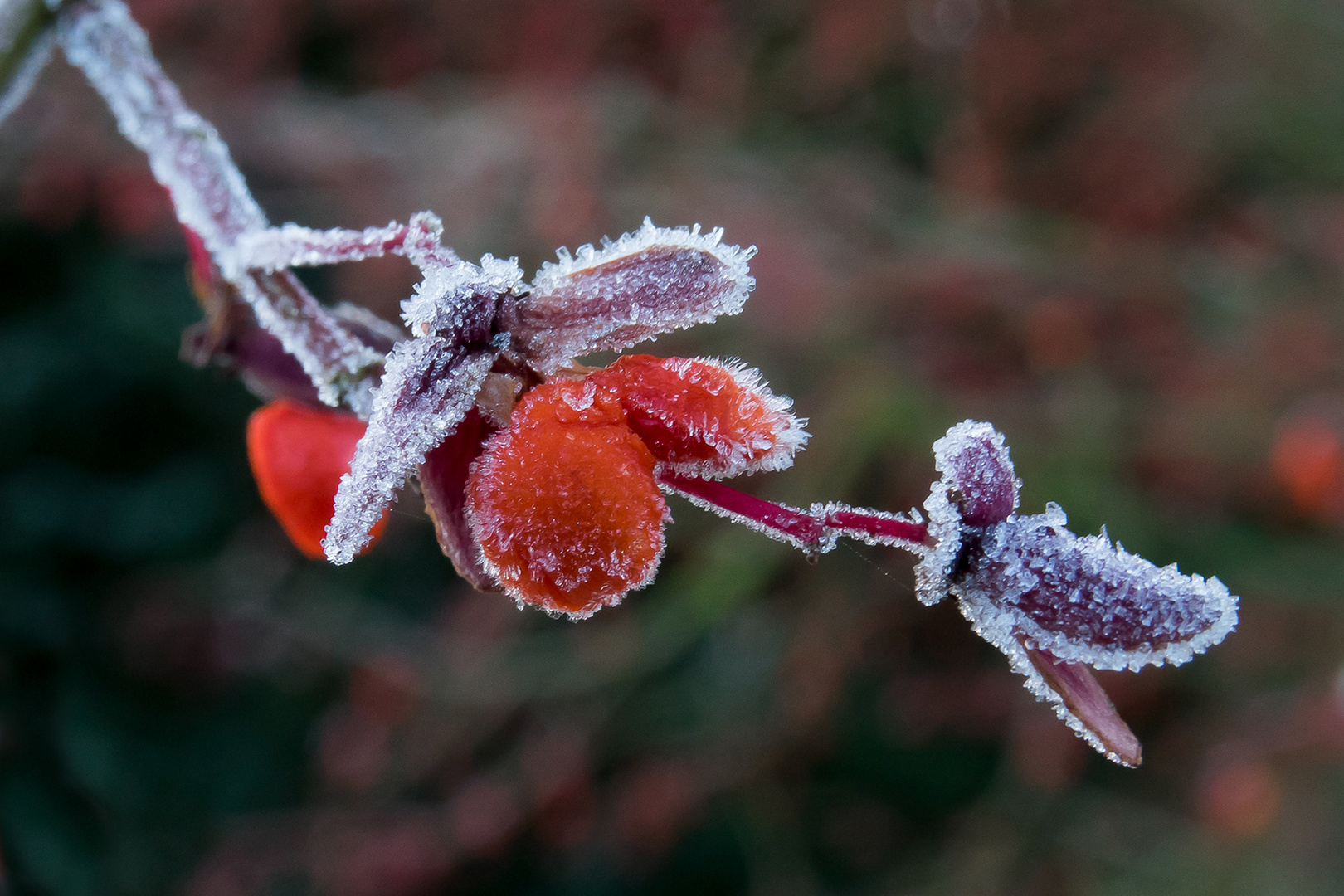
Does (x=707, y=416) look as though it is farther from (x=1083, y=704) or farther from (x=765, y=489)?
(x=765, y=489)

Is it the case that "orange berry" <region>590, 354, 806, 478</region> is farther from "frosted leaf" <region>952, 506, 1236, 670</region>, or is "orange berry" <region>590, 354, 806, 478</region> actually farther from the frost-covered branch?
"frosted leaf" <region>952, 506, 1236, 670</region>

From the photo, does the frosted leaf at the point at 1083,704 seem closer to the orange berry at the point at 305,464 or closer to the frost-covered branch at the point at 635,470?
the frost-covered branch at the point at 635,470

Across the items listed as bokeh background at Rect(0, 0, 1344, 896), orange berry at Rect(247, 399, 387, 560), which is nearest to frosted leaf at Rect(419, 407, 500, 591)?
orange berry at Rect(247, 399, 387, 560)

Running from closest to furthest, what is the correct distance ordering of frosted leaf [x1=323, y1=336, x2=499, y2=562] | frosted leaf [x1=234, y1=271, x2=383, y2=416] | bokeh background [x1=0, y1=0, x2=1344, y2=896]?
frosted leaf [x1=323, y1=336, x2=499, y2=562] < frosted leaf [x1=234, y1=271, x2=383, y2=416] < bokeh background [x1=0, y1=0, x2=1344, y2=896]

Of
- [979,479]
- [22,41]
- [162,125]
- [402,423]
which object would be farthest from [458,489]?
[22,41]

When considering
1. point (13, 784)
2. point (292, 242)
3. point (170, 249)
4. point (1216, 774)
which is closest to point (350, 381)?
point (292, 242)

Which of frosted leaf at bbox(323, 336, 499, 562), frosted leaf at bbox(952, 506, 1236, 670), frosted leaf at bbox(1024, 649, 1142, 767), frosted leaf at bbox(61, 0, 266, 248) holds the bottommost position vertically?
frosted leaf at bbox(1024, 649, 1142, 767)

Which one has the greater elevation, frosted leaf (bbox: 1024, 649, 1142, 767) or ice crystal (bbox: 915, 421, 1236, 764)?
ice crystal (bbox: 915, 421, 1236, 764)
